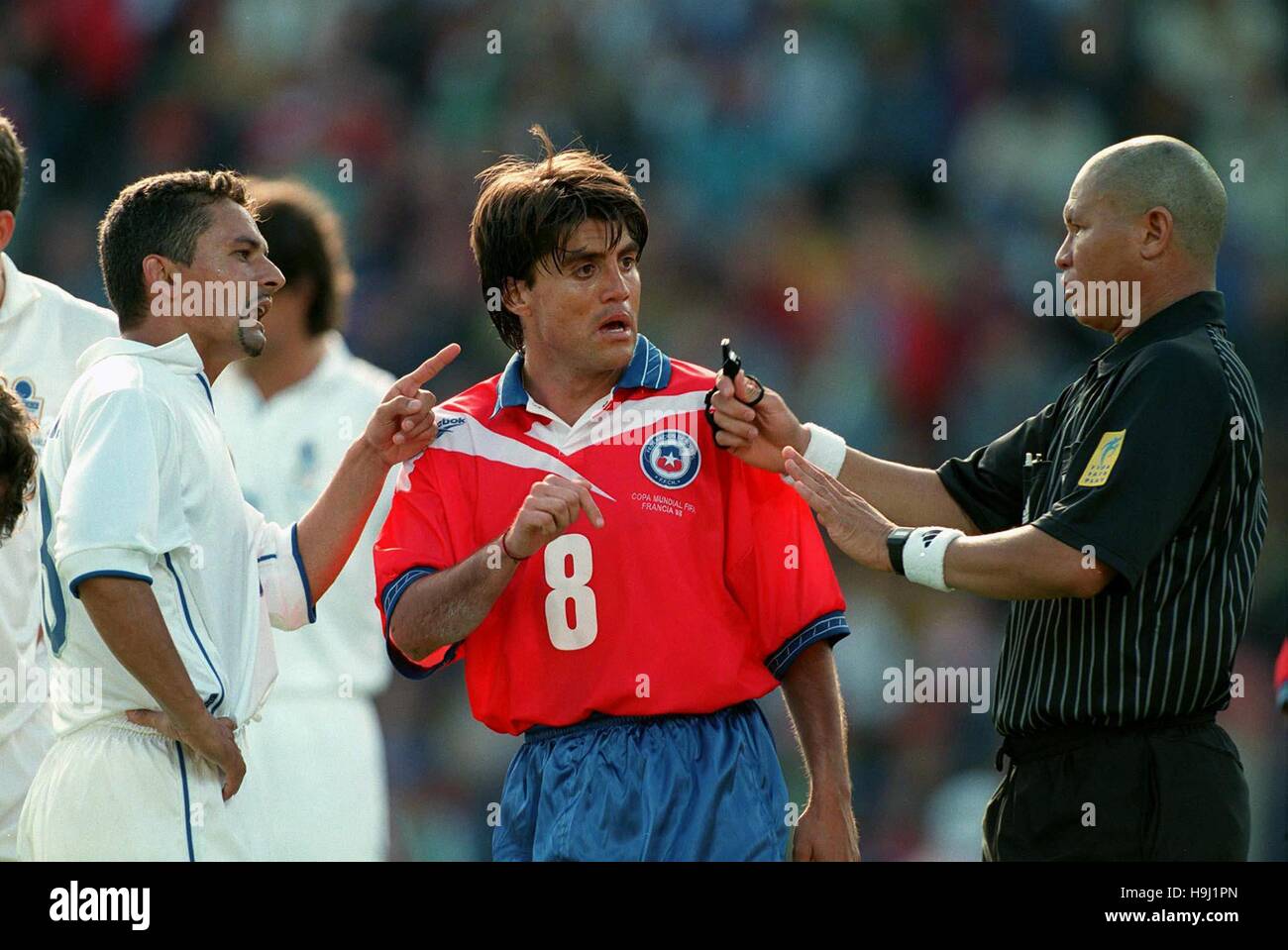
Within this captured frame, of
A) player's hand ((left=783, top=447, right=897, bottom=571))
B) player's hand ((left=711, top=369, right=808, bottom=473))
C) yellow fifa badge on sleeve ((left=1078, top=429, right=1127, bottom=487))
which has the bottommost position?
player's hand ((left=783, top=447, right=897, bottom=571))

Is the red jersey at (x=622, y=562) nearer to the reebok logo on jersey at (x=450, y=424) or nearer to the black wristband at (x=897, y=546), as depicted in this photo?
the reebok logo on jersey at (x=450, y=424)

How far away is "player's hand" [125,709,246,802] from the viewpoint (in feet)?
12.4

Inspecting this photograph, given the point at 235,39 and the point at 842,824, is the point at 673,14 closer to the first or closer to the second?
the point at 235,39

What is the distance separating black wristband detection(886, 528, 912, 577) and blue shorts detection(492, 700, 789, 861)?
0.49m

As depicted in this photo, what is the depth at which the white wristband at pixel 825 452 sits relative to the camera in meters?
4.43

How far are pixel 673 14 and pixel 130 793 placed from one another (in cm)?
615

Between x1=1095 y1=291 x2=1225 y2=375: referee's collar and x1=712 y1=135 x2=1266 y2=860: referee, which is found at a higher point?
x1=1095 y1=291 x2=1225 y2=375: referee's collar

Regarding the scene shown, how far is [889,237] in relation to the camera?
8695mm

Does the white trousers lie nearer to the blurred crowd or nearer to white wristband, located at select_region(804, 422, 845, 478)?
white wristband, located at select_region(804, 422, 845, 478)

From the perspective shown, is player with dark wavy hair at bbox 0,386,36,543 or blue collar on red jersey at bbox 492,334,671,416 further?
blue collar on red jersey at bbox 492,334,671,416

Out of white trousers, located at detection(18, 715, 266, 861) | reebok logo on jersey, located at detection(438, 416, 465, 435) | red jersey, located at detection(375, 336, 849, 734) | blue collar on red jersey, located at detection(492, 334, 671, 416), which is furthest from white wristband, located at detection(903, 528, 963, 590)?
white trousers, located at detection(18, 715, 266, 861)

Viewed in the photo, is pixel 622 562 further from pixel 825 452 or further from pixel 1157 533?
pixel 1157 533

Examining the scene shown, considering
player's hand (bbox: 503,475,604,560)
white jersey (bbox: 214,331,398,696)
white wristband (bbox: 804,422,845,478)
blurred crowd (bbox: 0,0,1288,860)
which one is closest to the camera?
player's hand (bbox: 503,475,604,560)
